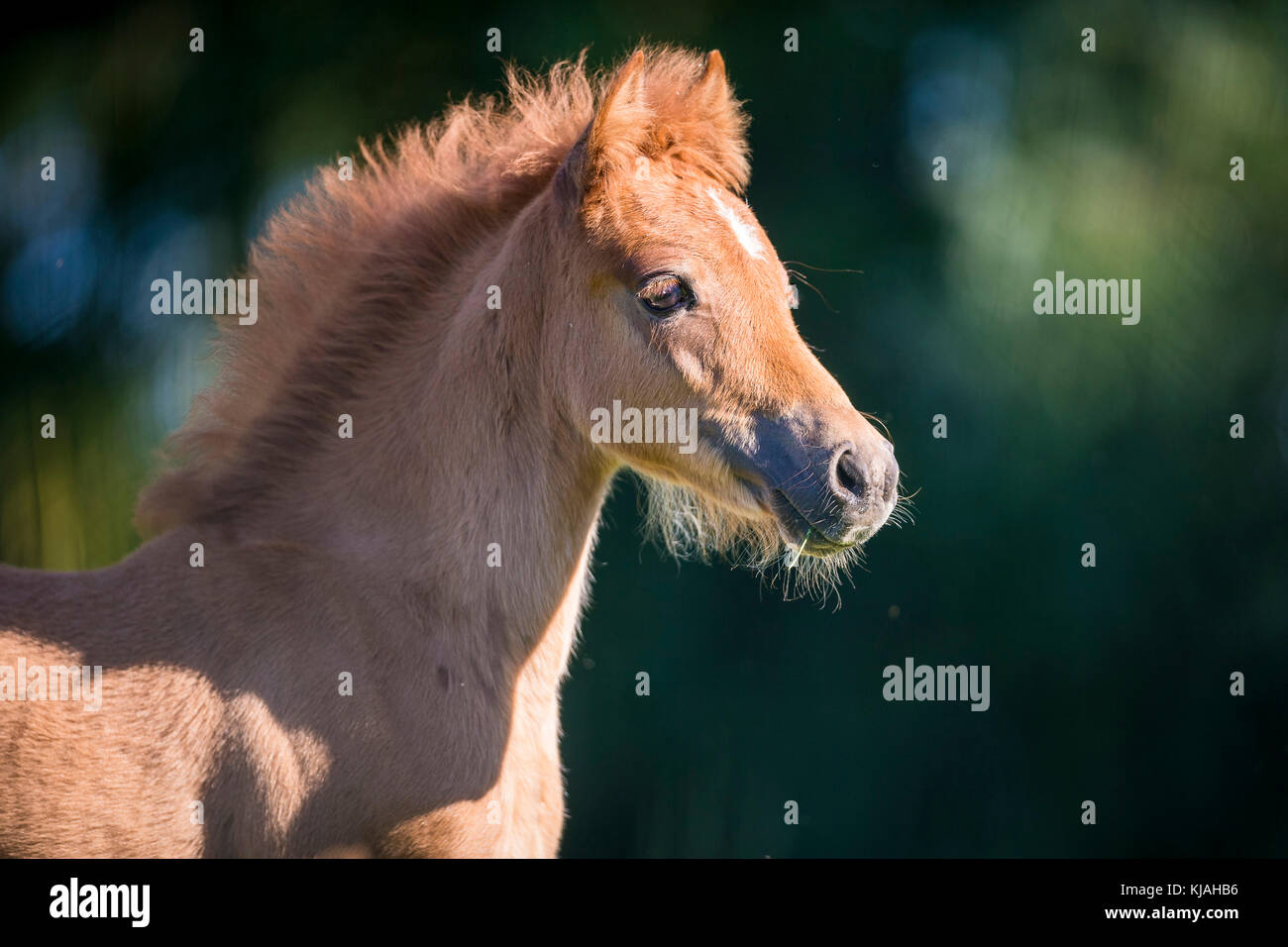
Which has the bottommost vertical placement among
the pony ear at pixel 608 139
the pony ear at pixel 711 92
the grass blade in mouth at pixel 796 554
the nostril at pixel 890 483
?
the grass blade in mouth at pixel 796 554

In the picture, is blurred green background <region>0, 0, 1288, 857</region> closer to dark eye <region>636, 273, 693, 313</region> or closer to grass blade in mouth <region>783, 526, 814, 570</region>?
grass blade in mouth <region>783, 526, 814, 570</region>

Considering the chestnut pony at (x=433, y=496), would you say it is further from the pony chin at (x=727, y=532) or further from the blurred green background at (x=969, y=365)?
the blurred green background at (x=969, y=365)

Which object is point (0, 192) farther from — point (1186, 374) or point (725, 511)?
point (1186, 374)

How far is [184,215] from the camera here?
24.6 feet

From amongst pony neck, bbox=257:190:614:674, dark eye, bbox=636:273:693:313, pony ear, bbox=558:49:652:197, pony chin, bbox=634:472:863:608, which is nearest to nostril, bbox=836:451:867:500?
pony chin, bbox=634:472:863:608

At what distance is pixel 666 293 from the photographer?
3.02 metres

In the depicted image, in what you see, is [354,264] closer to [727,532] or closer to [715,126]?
[715,126]

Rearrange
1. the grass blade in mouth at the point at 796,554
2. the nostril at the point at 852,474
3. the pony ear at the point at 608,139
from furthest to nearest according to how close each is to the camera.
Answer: the pony ear at the point at 608,139 < the grass blade in mouth at the point at 796,554 < the nostril at the point at 852,474

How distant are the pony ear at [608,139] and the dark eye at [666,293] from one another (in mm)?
383

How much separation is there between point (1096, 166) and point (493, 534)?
5931 mm

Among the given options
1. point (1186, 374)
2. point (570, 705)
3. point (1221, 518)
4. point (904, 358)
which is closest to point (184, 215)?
point (570, 705)

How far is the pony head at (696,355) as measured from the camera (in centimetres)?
290

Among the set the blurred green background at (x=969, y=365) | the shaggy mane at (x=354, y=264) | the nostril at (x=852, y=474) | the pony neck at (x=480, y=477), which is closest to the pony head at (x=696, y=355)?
the nostril at (x=852, y=474)

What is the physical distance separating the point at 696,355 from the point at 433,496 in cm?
93
